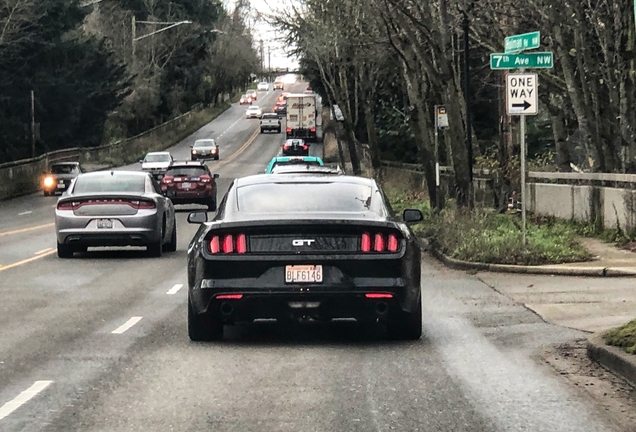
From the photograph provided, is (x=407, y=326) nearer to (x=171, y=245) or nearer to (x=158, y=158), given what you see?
(x=171, y=245)

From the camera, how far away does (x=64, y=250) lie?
21.8 meters

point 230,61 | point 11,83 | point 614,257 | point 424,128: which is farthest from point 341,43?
point 230,61

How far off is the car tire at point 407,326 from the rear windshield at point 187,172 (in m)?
27.7

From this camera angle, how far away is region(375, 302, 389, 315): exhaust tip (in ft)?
36.4

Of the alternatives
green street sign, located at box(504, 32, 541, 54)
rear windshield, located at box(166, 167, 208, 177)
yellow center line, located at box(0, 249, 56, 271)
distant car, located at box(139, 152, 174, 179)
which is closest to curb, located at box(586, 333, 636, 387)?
green street sign, located at box(504, 32, 541, 54)

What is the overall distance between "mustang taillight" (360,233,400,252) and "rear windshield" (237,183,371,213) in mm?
440

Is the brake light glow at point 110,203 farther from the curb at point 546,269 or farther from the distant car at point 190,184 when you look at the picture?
the distant car at point 190,184

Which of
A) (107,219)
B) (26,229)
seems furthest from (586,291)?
(26,229)

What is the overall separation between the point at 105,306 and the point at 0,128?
1791 inches

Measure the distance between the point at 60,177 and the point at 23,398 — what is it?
4526 centimetres

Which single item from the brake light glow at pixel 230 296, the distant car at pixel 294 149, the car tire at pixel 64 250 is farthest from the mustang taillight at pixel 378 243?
the distant car at pixel 294 149

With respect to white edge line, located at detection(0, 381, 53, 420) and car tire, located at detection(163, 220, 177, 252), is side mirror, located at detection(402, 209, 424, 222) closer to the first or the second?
white edge line, located at detection(0, 381, 53, 420)

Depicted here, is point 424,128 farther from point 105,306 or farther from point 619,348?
point 619,348

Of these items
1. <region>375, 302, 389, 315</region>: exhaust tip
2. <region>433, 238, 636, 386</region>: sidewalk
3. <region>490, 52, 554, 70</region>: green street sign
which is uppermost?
<region>490, 52, 554, 70</region>: green street sign
